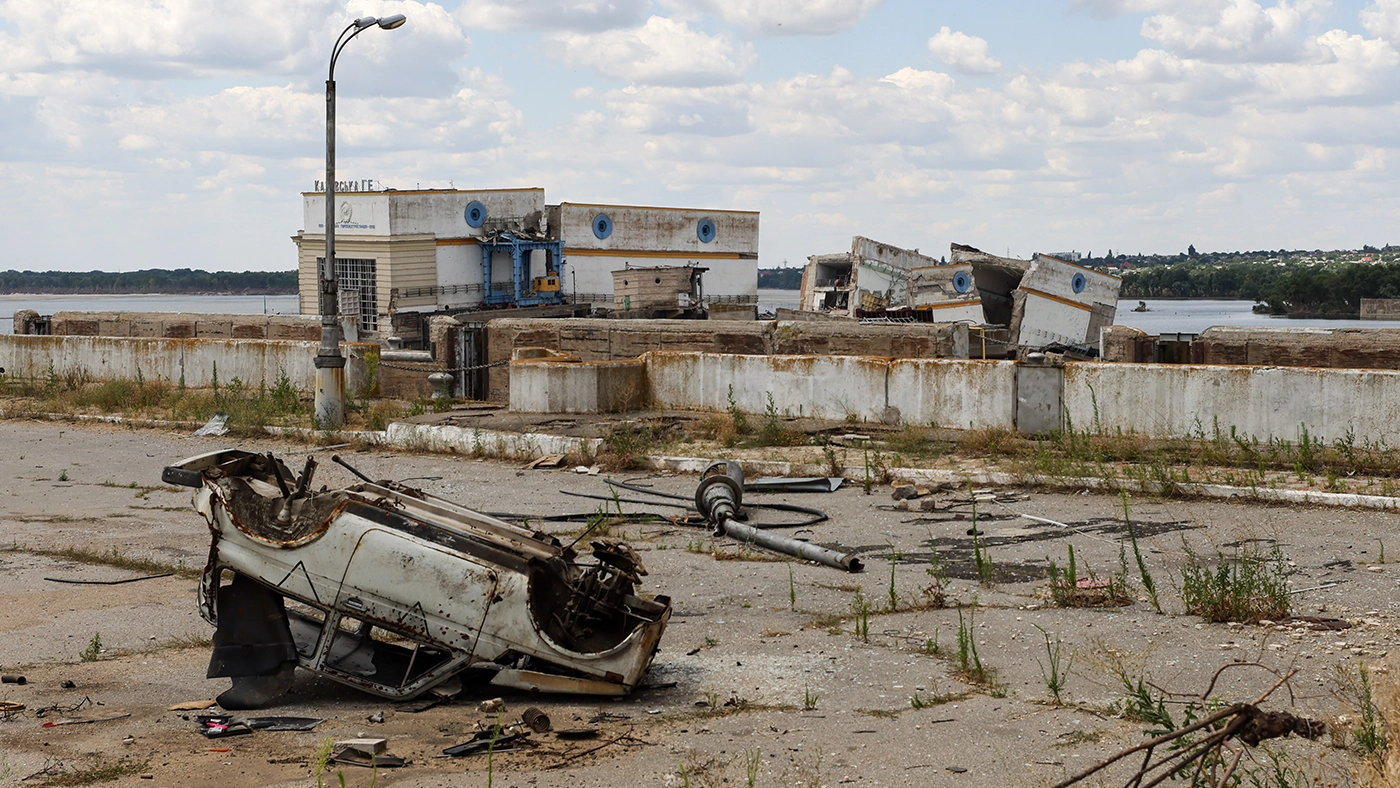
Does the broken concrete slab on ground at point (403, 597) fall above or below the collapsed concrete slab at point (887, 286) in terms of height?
below

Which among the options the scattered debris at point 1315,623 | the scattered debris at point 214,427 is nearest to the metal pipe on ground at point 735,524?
the scattered debris at point 1315,623

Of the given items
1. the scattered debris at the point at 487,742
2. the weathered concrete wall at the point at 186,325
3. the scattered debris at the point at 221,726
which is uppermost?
the weathered concrete wall at the point at 186,325

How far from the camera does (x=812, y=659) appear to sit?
281 inches

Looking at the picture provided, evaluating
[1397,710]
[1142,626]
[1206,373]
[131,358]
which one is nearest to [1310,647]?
[1142,626]

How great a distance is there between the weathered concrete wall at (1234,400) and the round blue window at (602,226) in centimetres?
4174

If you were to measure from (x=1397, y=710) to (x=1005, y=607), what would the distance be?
3.68 meters

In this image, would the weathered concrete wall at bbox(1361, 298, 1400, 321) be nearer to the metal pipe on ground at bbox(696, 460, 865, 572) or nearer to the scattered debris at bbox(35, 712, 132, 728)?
the metal pipe on ground at bbox(696, 460, 865, 572)

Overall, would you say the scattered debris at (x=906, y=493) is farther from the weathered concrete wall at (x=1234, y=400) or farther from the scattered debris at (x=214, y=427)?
the scattered debris at (x=214, y=427)

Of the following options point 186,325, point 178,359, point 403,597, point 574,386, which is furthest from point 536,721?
point 186,325

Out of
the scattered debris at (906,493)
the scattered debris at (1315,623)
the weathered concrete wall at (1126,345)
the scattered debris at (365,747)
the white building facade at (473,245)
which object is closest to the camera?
the scattered debris at (365,747)

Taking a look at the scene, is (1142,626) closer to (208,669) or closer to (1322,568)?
(1322,568)

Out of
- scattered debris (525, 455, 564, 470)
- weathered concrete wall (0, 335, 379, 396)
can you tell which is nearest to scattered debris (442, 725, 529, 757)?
scattered debris (525, 455, 564, 470)

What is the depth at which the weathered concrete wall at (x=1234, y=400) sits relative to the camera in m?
12.4

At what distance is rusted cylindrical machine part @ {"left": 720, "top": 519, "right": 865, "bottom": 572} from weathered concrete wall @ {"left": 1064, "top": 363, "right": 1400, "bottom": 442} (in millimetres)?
5134
